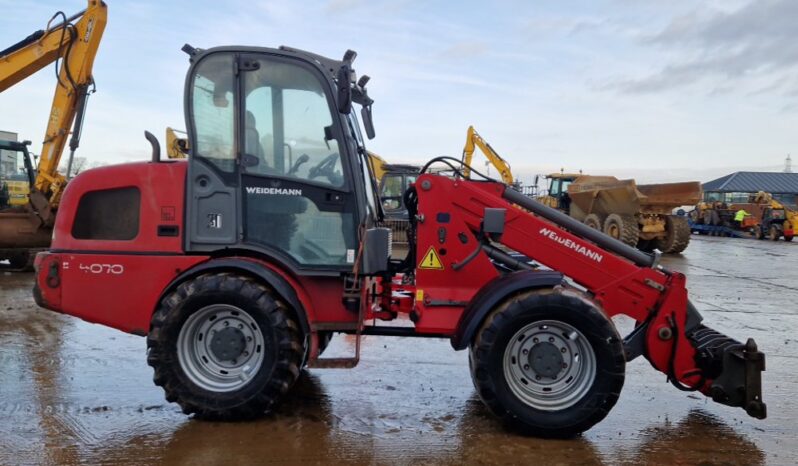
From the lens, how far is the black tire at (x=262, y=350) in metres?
4.13

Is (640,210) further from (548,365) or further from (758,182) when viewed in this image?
(758,182)

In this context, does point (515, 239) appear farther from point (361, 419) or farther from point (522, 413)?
point (361, 419)

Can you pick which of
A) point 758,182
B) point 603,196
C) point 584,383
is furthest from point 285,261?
point 758,182

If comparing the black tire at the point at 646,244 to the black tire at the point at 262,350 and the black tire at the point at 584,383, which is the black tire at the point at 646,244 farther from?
the black tire at the point at 262,350

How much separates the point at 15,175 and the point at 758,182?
2505 inches

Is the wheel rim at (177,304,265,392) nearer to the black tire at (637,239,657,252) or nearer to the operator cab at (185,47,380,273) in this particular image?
the operator cab at (185,47,380,273)

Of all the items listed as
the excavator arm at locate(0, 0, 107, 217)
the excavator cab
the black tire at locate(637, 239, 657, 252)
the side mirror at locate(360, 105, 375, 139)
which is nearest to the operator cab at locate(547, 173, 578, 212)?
the excavator cab

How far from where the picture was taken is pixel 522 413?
13.3 feet

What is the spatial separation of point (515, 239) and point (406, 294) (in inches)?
39.9

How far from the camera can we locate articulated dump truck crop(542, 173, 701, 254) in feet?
62.0

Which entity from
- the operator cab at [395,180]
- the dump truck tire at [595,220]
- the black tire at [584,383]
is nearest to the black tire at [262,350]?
the black tire at [584,383]

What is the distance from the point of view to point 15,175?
42.1 ft

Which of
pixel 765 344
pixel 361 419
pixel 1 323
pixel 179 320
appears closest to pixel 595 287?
pixel 361 419

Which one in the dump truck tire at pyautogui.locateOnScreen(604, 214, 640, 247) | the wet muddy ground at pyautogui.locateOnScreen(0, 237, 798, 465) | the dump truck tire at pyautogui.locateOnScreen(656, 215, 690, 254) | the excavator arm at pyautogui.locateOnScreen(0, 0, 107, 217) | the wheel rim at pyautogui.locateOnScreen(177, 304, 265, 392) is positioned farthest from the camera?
the dump truck tire at pyautogui.locateOnScreen(656, 215, 690, 254)
